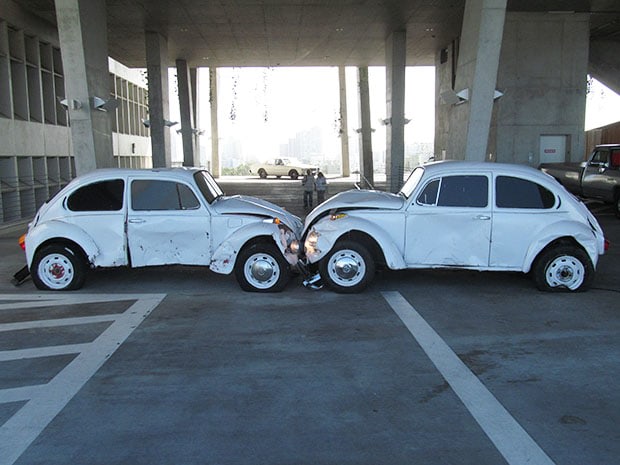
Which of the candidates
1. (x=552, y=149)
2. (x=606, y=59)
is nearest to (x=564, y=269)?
(x=552, y=149)

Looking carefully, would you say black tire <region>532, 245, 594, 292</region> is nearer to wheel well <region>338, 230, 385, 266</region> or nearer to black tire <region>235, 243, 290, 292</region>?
wheel well <region>338, 230, 385, 266</region>

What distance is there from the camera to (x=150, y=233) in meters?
8.48

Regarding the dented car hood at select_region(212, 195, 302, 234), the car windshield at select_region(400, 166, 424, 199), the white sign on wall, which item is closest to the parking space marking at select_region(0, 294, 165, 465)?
the dented car hood at select_region(212, 195, 302, 234)

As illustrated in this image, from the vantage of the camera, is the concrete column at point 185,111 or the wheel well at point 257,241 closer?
the wheel well at point 257,241

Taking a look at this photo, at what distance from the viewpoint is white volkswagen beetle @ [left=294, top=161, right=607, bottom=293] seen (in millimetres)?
8250

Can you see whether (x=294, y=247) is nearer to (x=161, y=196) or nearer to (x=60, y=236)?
(x=161, y=196)

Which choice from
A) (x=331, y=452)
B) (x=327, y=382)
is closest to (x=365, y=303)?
(x=327, y=382)

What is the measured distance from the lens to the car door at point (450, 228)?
327 inches

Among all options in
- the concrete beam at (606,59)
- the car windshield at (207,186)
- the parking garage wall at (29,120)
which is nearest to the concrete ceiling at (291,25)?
the concrete beam at (606,59)

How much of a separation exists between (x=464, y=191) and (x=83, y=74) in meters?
10.5

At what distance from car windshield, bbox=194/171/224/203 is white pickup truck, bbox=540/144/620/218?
41.7 feet

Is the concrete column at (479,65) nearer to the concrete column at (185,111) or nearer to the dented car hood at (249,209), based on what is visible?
the dented car hood at (249,209)

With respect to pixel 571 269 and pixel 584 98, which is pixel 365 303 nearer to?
pixel 571 269

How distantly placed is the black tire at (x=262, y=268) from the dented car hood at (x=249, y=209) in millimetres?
571
